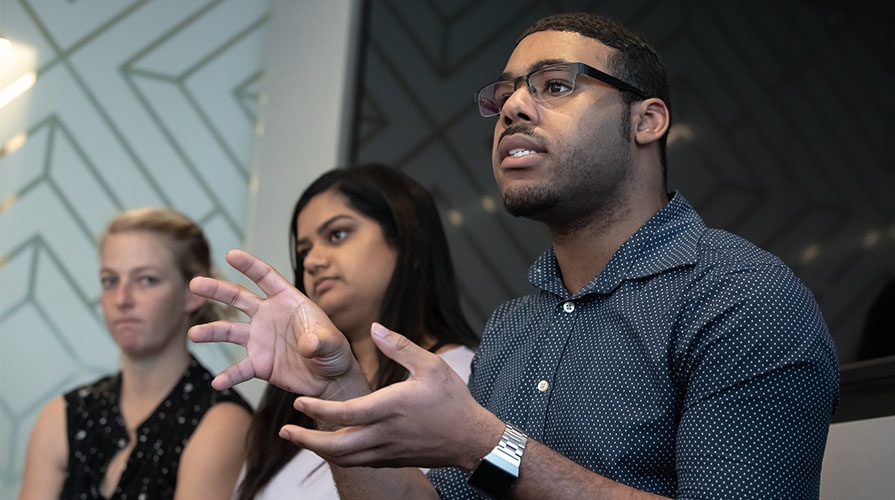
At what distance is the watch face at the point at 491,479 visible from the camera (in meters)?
1.17

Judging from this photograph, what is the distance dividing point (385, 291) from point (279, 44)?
5.36 ft

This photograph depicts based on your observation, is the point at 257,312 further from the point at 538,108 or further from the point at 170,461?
the point at 170,461

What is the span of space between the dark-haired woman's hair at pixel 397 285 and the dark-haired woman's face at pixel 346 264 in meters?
0.03

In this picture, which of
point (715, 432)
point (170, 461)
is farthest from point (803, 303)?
point (170, 461)

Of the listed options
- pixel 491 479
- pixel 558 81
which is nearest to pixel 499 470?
pixel 491 479

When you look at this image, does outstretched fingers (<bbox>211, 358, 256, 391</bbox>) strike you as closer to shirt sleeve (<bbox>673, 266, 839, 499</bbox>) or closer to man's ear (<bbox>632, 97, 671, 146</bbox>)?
shirt sleeve (<bbox>673, 266, 839, 499</bbox>)

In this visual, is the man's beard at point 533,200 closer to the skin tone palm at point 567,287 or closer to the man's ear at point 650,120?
the skin tone palm at point 567,287

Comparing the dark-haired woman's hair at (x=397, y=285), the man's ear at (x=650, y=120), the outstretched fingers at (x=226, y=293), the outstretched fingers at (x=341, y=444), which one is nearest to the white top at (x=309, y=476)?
the dark-haired woman's hair at (x=397, y=285)

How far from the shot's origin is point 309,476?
2.04m

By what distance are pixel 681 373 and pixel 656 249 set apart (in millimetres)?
216

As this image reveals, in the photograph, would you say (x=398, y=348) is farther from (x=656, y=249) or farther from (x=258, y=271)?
(x=656, y=249)

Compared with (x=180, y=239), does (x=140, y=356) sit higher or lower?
lower

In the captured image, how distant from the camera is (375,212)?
2262mm

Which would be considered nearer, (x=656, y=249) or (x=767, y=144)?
(x=656, y=249)
